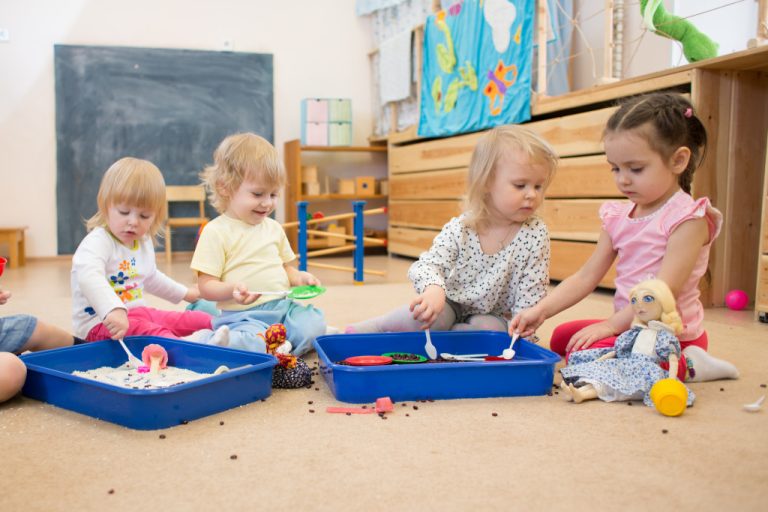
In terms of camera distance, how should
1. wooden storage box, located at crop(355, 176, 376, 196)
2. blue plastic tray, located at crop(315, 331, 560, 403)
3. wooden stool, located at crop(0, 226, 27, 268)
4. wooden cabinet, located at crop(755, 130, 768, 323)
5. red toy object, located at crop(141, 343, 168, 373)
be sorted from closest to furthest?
blue plastic tray, located at crop(315, 331, 560, 403) → red toy object, located at crop(141, 343, 168, 373) → wooden cabinet, located at crop(755, 130, 768, 323) → wooden stool, located at crop(0, 226, 27, 268) → wooden storage box, located at crop(355, 176, 376, 196)

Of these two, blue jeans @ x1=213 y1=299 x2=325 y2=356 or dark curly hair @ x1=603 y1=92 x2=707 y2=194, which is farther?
blue jeans @ x1=213 y1=299 x2=325 y2=356

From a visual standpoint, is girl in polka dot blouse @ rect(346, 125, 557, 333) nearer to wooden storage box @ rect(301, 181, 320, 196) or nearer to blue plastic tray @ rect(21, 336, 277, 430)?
blue plastic tray @ rect(21, 336, 277, 430)

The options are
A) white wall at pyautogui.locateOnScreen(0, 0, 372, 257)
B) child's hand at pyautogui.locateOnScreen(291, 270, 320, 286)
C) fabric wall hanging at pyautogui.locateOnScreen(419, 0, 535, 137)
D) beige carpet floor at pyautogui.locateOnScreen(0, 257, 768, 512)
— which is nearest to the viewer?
beige carpet floor at pyautogui.locateOnScreen(0, 257, 768, 512)

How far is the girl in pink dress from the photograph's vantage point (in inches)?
53.4

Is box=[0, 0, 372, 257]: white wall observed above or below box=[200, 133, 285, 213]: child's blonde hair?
above

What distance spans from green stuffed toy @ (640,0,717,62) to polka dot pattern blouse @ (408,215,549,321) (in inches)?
43.8

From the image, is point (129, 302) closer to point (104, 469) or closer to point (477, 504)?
point (104, 469)

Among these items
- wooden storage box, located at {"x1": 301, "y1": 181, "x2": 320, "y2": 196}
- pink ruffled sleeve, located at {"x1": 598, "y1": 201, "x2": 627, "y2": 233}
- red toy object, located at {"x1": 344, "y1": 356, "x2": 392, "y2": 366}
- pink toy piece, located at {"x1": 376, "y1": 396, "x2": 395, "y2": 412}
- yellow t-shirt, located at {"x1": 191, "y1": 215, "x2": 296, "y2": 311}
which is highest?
wooden storage box, located at {"x1": 301, "y1": 181, "x2": 320, "y2": 196}

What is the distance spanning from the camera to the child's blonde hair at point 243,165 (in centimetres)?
160

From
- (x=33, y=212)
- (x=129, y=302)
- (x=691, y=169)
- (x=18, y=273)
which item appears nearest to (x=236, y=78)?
(x=33, y=212)

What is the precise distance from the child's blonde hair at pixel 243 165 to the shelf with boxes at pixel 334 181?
8.96 feet

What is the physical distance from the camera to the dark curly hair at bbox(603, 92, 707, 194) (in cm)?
137

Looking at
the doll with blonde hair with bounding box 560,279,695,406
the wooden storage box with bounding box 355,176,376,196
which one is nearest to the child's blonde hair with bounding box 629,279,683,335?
the doll with blonde hair with bounding box 560,279,695,406

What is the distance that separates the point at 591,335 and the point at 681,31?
1404 millimetres
